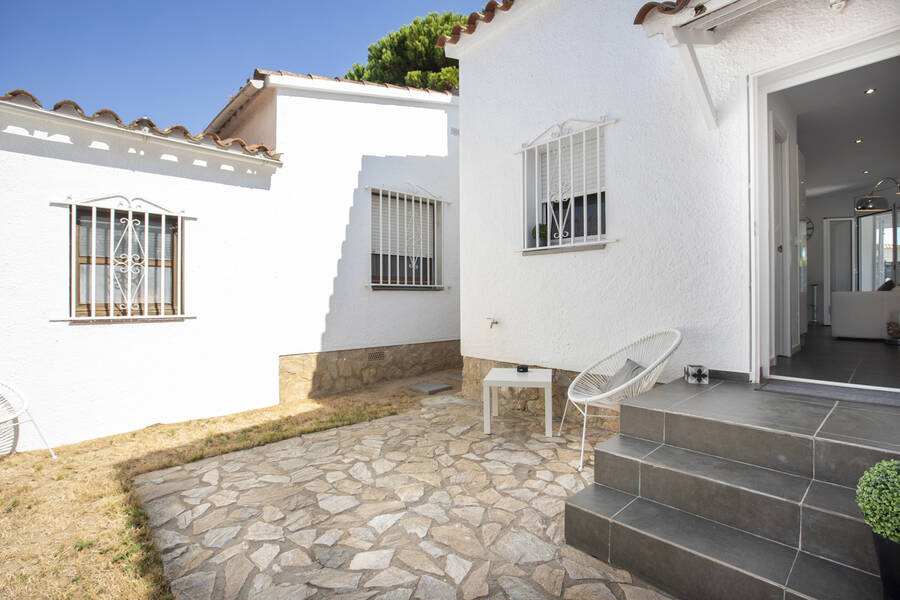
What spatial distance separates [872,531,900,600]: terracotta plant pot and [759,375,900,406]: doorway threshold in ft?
6.34

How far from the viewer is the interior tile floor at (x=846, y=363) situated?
3.73 meters

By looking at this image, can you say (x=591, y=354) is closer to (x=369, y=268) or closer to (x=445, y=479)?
(x=445, y=479)

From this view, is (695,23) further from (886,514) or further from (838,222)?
(838,222)

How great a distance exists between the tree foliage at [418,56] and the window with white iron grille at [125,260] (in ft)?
31.8

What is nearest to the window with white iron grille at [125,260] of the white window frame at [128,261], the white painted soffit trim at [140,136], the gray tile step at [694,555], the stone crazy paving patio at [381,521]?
the white window frame at [128,261]

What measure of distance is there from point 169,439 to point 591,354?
498 centimetres

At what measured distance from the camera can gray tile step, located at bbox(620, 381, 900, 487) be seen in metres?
2.27

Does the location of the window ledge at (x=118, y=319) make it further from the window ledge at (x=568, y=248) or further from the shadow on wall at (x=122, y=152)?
the window ledge at (x=568, y=248)

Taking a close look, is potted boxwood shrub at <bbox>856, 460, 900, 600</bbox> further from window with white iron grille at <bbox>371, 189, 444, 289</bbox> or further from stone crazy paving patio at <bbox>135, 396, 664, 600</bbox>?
window with white iron grille at <bbox>371, 189, 444, 289</bbox>

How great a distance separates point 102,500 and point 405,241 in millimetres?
5766

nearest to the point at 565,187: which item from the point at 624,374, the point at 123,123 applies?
the point at 624,374

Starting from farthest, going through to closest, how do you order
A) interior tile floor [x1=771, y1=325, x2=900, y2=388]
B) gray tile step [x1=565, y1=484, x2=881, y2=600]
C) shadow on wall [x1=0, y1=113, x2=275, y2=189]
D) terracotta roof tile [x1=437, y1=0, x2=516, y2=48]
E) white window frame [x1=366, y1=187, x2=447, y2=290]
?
white window frame [x1=366, y1=187, x2=447, y2=290] < terracotta roof tile [x1=437, y1=0, x2=516, y2=48] < shadow on wall [x1=0, y1=113, x2=275, y2=189] < interior tile floor [x1=771, y1=325, x2=900, y2=388] < gray tile step [x1=565, y1=484, x2=881, y2=600]

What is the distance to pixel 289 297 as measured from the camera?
6.62 m

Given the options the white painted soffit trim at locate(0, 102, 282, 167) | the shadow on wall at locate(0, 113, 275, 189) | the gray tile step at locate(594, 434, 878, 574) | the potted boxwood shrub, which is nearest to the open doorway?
the gray tile step at locate(594, 434, 878, 574)
